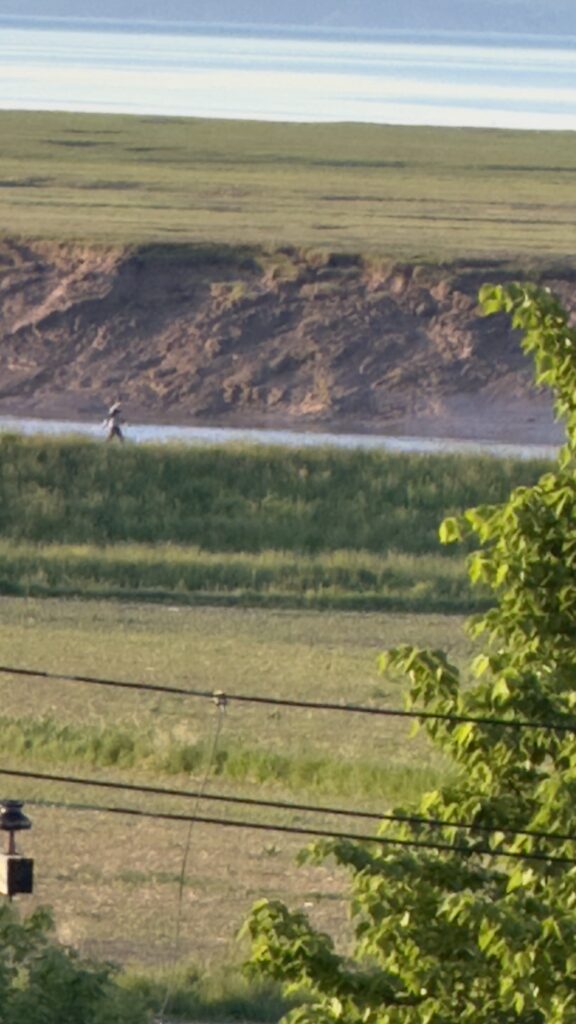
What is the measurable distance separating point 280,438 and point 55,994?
4004 cm

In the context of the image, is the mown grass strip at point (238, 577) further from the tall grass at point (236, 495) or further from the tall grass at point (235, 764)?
the tall grass at point (235, 764)

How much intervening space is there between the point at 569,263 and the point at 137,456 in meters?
21.5

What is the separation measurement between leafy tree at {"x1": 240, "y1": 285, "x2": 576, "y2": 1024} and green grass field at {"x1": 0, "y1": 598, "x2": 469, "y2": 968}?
7.60 meters

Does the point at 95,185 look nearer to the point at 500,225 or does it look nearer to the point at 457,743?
the point at 500,225

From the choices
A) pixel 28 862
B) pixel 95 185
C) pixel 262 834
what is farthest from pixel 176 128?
pixel 28 862

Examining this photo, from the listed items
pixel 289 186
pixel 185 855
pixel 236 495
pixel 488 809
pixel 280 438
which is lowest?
pixel 488 809

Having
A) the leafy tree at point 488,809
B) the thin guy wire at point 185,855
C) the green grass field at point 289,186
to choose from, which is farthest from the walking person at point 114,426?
the leafy tree at point 488,809

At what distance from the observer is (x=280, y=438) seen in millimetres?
51281

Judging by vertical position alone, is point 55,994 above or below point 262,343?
below

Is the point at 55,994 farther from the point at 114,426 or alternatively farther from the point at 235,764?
the point at 114,426

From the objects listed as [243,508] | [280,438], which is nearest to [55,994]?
[243,508]

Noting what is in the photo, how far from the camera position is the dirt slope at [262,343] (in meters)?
54.5

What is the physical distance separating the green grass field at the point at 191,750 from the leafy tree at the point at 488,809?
24.9 ft

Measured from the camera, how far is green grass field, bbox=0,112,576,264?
6675 cm
